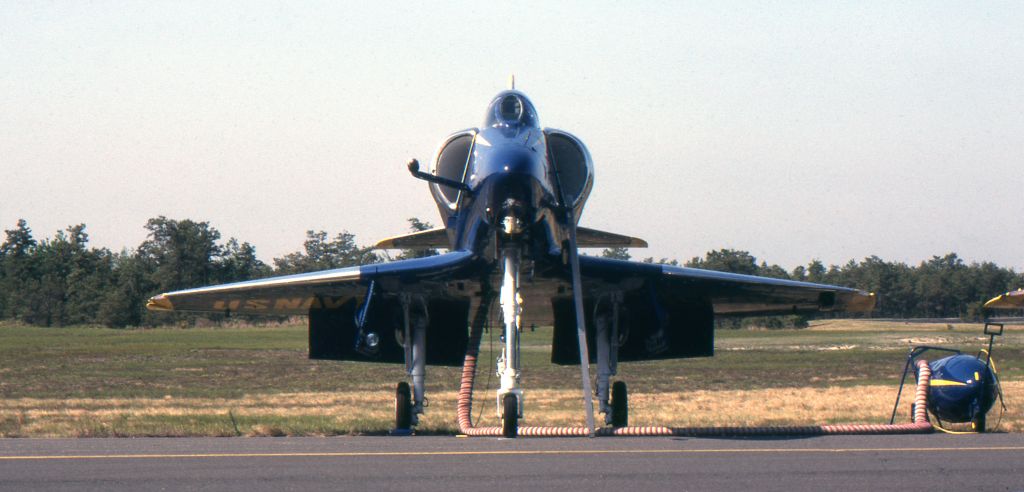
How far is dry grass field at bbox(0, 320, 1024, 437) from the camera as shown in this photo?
49.7 feet

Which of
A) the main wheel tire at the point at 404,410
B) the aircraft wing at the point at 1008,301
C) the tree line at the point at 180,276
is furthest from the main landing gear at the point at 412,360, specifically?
the tree line at the point at 180,276

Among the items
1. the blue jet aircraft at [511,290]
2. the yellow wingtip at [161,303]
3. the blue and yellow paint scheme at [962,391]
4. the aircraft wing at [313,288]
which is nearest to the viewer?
the blue jet aircraft at [511,290]

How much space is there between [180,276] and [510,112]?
2455 inches

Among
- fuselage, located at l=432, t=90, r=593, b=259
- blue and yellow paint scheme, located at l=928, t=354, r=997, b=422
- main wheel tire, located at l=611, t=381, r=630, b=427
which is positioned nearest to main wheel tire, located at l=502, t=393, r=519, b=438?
fuselage, located at l=432, t=90, r=593, b=259

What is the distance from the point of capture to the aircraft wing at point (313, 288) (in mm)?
13242

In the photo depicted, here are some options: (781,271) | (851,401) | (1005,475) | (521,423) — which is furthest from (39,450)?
(781,271)

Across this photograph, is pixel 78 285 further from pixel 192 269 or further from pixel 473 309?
pixel 473 309

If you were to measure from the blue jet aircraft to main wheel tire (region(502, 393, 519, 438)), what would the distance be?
13 millimetres

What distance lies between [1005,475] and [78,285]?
76193 mm

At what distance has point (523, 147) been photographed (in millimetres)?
12039

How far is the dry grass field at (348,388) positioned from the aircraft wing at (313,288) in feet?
5.14

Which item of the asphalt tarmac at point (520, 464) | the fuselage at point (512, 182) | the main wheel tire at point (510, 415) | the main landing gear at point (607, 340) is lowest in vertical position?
the asphalt tarmac at point (520, 464)

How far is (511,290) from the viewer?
11.7 m

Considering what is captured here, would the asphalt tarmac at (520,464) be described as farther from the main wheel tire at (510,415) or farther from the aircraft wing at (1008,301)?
the aircraft wing at (1008,301)
